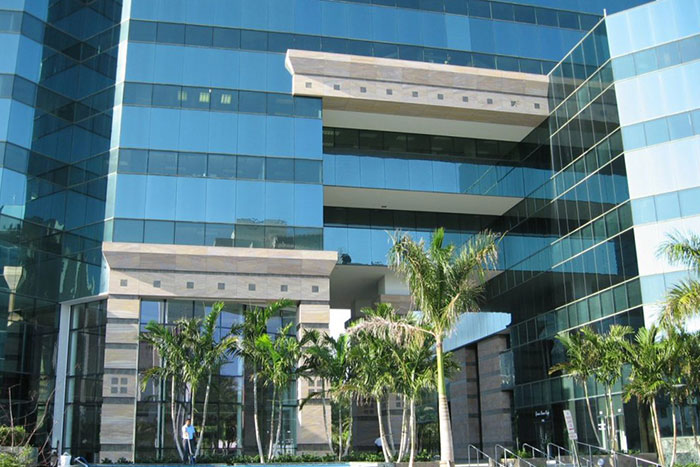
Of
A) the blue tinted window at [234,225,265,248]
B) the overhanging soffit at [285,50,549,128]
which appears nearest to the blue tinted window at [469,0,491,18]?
the overhanging soffit at [285,50,549,128]

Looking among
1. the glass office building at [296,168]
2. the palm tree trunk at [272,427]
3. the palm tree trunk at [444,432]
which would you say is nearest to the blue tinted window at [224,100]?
the glass office building at [296,168]

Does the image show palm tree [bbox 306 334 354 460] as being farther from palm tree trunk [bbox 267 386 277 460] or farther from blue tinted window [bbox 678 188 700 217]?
blue tinted window [bbox 678 188 700 217]

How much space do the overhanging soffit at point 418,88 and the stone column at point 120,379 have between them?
12.8 m

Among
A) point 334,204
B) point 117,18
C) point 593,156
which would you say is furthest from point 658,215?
point 117,18

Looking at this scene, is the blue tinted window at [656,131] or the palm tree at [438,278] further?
the blue tinted window at [656,131]

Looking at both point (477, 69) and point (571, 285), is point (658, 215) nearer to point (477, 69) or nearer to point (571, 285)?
point (571, 285)

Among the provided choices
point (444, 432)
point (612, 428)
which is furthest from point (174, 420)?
point (612, 428)

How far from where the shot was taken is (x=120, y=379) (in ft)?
103

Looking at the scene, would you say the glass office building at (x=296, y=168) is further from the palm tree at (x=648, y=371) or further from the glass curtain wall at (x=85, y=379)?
the palm tree at (x=648, y=371)

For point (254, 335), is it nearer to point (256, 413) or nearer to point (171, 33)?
point (256, 413)

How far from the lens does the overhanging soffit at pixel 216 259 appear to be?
3238 centimetres

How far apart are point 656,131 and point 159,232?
20.9m

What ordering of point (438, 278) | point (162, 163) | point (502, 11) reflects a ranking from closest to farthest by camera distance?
1. point (438, 278)
2. point (162, 163)
3. point (502, 11)

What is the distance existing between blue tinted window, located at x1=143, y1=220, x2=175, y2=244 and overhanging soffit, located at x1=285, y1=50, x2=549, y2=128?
873 centimetres
